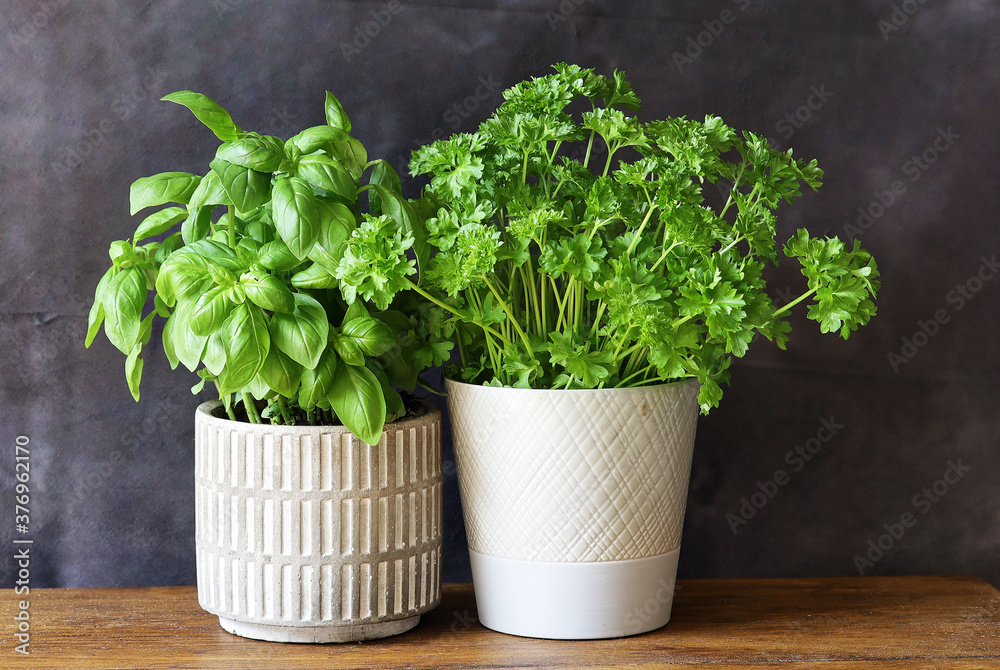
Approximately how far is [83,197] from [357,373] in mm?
515

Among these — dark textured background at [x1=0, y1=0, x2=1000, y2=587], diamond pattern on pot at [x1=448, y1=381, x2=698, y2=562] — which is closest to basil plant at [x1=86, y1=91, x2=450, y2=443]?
diamond pattern on pot at [x1=448, y1=381, x2=698, y2=562]

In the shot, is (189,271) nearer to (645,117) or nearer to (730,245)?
(730,245)

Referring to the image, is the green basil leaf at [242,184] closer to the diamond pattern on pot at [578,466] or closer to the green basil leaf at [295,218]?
the green basil leaf at [295,218]

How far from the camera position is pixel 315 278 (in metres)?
0.83

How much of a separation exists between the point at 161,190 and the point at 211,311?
0.18m

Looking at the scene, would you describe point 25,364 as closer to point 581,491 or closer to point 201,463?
point 201,463

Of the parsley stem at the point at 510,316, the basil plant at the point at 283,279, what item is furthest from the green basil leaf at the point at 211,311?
the parsley stem at the point at 510,316

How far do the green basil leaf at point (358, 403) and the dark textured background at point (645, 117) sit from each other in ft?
1.19

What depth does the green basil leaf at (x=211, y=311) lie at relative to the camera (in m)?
0.79

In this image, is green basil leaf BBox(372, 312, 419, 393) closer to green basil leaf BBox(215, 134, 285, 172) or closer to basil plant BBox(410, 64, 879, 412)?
basil plant BBox(410, 64, 879, 412)

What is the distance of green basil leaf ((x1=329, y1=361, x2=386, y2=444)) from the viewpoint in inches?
32.9

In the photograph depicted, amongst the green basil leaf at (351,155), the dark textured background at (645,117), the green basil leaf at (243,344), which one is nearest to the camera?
the green basil leaf at (243,344)

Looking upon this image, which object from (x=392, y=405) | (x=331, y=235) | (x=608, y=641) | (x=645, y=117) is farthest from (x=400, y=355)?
(x=645, y=117)

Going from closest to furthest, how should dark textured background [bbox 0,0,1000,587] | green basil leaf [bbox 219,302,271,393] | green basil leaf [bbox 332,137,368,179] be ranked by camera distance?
green basil leaf [bbox 219,302,271,393] < green basil leaf [bbox 332,137,368,179] < dark textured background [bbox 0,0,1000,587]
